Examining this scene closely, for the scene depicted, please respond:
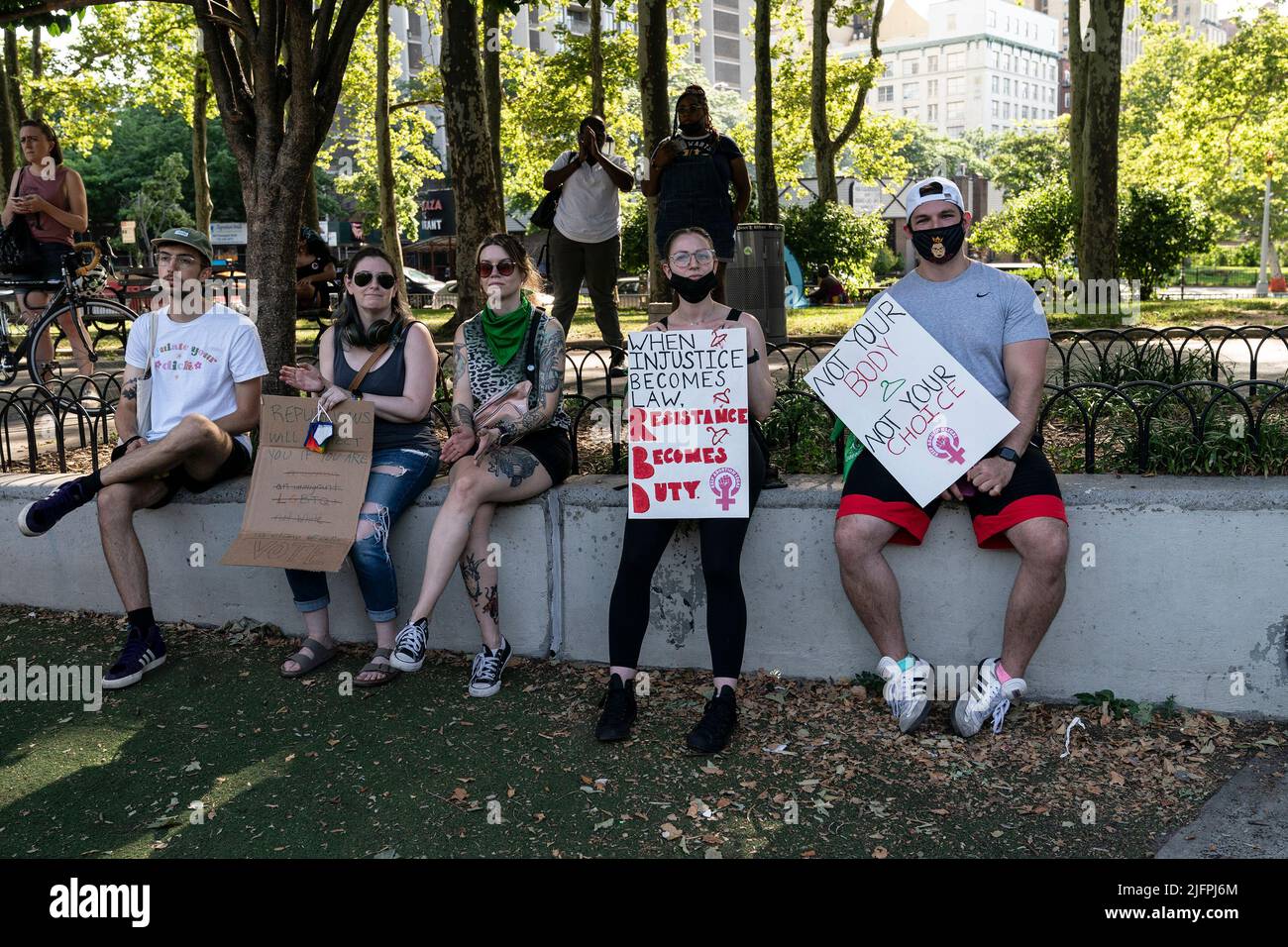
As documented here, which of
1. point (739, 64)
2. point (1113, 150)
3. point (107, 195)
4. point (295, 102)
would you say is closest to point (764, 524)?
point (295, 102)

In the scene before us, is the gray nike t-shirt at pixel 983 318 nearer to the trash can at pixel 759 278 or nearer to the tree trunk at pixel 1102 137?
the trash can at pixel 759 278

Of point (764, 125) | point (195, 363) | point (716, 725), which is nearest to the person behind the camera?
point (716, 725)

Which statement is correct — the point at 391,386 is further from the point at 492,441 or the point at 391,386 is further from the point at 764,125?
the point at 764,125

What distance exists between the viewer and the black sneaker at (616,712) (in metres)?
4.18

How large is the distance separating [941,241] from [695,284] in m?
0.89

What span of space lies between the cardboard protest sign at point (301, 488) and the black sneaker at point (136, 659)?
52cm

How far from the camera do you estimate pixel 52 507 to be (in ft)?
16.0

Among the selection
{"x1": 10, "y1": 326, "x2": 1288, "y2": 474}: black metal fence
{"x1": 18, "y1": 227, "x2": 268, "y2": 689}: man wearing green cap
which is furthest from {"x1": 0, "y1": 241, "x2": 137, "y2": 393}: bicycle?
{"x1": 18, "y1": 227, "x2": 268, "y2": 689}: man wearing green cap

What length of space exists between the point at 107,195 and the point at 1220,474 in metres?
52.5

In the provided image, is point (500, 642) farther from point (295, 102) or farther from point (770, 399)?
point (295, 102)

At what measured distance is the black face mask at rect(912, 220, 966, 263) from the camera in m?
4.36

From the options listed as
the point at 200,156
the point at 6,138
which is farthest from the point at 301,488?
the point at 200,156

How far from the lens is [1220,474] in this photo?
443 cm
